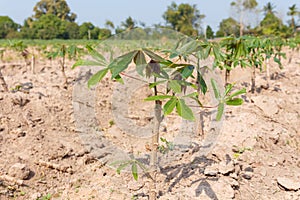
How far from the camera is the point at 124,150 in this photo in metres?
2.91

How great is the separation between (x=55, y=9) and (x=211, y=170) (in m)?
47.7

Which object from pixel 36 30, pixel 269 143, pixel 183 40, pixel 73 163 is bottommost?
pixel 73 163

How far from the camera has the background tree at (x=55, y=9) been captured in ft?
146

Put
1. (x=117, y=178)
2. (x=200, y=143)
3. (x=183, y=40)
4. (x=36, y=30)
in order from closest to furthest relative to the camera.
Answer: (x=183, y=40) → (x=117, y=178) → (x=200, y=143) → (x=36, y=30)

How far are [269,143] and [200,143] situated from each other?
0.70 metres

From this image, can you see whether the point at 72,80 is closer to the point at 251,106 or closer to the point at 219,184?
the point at 251,106

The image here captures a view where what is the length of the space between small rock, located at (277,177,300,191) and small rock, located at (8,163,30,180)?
1997mm

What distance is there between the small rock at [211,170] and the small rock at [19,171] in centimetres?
148

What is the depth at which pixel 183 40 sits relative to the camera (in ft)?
5.38

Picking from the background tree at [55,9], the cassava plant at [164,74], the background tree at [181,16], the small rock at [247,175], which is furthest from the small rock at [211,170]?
the background tree at [55,9]

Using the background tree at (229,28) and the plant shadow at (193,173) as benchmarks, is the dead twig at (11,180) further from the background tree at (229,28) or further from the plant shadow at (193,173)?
the background tree at (229,28)

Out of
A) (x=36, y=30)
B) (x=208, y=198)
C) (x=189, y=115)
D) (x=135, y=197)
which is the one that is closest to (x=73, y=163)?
(x=135, y=197)

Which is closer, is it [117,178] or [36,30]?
[117,178]

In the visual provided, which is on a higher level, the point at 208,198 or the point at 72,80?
the point at 72,80
